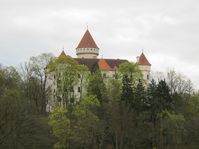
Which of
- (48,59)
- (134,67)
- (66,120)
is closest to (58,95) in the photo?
(48,59)

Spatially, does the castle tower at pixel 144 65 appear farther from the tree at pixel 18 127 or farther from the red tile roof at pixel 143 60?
the tree at pixel 18 127

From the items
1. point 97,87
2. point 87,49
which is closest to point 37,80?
point 97,87

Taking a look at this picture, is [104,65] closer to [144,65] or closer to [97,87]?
[144,65]

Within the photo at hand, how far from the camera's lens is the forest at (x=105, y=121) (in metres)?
45.3

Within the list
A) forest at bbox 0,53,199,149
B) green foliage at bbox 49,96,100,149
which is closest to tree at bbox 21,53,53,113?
forest at bbox 0,53,199,149

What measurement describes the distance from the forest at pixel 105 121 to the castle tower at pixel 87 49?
37376 mm

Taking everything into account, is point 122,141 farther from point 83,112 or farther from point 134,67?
point 134,67

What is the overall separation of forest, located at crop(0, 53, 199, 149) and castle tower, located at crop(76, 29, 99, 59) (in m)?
37.4

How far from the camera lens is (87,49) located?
363ft

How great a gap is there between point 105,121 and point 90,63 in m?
40.1

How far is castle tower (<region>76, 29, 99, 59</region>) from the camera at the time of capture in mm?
110438

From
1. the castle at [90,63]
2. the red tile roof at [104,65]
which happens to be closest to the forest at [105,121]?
the castle at [90,63]

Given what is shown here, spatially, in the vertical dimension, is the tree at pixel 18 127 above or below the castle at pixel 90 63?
below

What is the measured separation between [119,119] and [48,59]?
27758 millimetres
